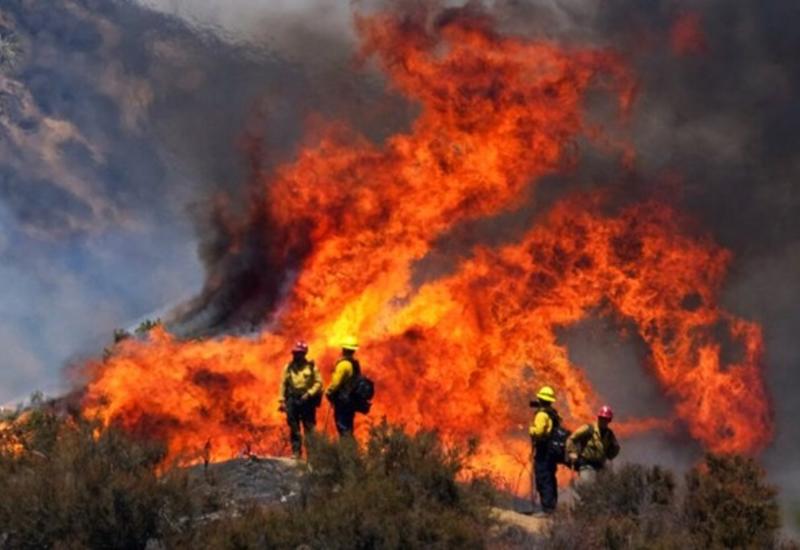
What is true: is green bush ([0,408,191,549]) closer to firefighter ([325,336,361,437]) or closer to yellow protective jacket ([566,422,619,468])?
firefighter ([325,336,361,437])

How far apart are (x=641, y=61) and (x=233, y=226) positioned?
826 centimetres

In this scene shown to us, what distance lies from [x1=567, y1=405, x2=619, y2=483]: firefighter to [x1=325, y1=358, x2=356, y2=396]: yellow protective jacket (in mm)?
3011

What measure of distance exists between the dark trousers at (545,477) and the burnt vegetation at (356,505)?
1651mm

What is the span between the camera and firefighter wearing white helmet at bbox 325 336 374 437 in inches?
719

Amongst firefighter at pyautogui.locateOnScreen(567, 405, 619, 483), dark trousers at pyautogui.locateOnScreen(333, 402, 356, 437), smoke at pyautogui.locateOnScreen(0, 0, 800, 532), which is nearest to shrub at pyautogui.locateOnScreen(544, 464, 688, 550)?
firefighter at pyautogui.locateOnScreen(567, 405, 619, 483)

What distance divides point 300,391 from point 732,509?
6513 mm

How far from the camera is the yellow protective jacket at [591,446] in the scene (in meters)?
17.2

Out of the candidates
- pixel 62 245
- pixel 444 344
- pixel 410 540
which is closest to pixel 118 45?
pixel 62 245

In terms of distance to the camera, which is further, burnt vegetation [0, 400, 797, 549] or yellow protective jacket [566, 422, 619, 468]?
yellow protective jacket [566, 422, 619, 468]

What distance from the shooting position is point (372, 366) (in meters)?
22.8

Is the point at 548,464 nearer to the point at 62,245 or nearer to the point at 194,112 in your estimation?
the point at 194,112

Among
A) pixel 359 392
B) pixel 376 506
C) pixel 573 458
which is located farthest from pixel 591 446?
pixel 376 506

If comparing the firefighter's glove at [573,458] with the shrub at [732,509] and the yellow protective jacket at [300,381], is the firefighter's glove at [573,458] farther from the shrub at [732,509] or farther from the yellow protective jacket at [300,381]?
the yellow protective jacket at [300,381]

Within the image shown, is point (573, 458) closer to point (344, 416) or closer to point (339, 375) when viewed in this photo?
point (344, 416)
